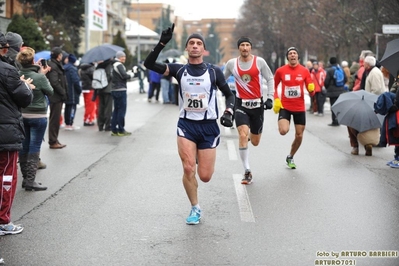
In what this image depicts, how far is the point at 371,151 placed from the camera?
1309 cm

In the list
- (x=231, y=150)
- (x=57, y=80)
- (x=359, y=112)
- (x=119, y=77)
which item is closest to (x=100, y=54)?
(x=119, y=77)

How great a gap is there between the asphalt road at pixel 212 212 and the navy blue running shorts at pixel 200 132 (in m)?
0.85

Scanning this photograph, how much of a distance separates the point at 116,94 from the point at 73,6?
27666 millimetres

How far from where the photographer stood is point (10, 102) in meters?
6.76

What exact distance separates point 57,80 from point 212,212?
21.1 ft

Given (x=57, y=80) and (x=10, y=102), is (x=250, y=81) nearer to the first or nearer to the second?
(x=10, y=102)

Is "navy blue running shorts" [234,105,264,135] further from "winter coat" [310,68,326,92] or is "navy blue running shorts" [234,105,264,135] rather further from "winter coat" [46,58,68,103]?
"winter coat" [310,68,326,92]

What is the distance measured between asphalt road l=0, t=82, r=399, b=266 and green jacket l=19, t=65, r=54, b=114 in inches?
43.6

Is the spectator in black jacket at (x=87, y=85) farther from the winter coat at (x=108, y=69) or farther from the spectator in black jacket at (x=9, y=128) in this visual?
the spectator in black jacket at (x=9, y=128)

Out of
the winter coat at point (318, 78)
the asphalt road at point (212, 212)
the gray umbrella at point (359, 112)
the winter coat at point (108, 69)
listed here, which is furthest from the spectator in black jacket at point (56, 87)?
the winter coat at point (318, 78)

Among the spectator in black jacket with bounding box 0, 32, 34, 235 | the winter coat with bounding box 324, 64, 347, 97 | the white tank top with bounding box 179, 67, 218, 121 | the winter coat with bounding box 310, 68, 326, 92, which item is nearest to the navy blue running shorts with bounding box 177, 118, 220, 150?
the white tank top with bounding box 179, 67, 218, 121

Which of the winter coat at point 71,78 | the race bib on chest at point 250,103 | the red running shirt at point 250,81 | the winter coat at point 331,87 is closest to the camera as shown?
the red running shirt at point 250,81

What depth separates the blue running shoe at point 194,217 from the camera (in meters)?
7.18

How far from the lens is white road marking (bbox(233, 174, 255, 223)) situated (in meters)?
7.51
